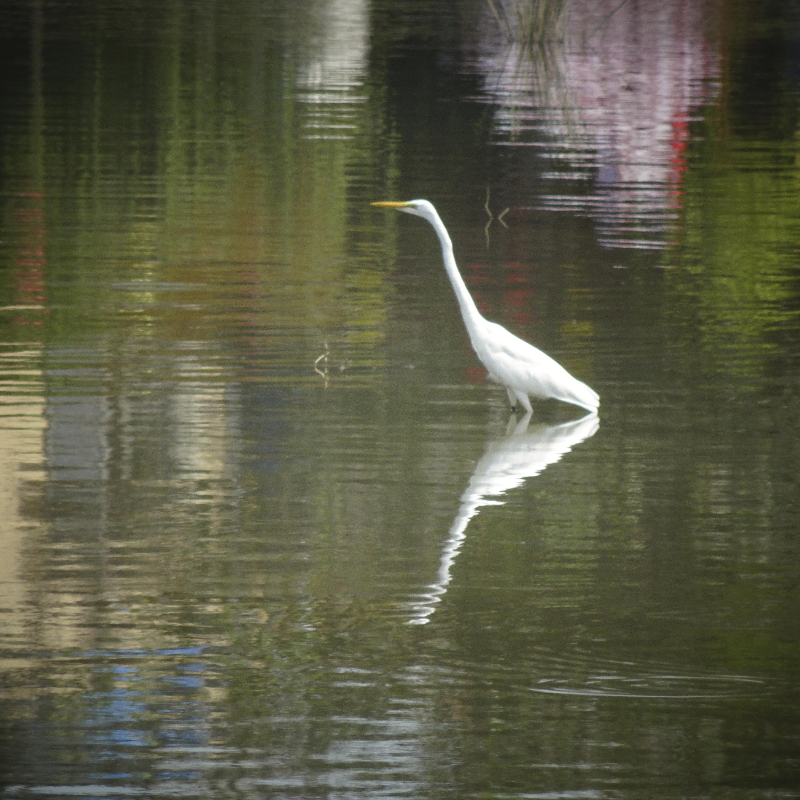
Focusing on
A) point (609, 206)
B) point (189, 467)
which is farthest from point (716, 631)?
point (609, 206)

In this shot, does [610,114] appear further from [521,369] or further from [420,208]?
[521,369]

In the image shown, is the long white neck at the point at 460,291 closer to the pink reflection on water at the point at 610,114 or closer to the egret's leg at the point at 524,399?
the egret's leg at the point at 524,399

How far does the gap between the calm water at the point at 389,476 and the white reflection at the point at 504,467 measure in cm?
3

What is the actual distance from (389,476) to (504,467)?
0.53m

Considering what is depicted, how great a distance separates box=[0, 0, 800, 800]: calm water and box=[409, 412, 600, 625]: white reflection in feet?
Result: 0.09

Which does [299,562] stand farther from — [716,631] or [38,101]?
[38,101]

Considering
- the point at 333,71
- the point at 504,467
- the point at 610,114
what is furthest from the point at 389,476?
the point at 333,71

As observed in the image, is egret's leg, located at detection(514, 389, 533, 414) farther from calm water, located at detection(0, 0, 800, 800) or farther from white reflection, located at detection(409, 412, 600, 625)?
calm water, located at detection(0, 0, 800, 800)

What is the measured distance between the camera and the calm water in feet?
14.2

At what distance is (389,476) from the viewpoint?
6621 mm

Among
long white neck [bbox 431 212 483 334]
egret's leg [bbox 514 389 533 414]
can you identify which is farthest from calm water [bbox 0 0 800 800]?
long white neck [bbox 431 212 483 334]

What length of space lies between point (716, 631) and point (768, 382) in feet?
11.1


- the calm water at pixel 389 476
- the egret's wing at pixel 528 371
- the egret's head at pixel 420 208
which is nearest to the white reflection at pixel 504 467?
the calm water at pixel 389 476

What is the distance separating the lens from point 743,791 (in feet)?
13.3
